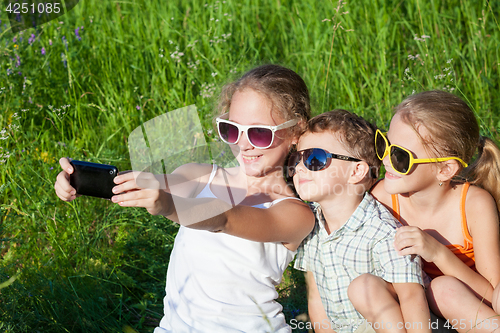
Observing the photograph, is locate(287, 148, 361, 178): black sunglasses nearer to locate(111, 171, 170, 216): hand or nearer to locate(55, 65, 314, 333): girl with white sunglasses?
locate(55, 65, 314, 333): girl with white sunglasses

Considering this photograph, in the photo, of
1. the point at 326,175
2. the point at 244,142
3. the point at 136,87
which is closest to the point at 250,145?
the point at 244,142

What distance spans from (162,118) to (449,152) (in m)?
1.20

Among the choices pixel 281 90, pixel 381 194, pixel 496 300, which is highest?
pixel 281 90

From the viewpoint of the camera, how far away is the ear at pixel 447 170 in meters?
1.91

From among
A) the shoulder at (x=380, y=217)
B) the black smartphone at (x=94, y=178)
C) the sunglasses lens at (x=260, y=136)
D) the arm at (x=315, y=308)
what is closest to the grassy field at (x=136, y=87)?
the arm at (x=315, y=308)

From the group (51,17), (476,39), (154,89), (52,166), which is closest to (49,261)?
(52,166)

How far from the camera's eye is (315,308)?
7.16 feet

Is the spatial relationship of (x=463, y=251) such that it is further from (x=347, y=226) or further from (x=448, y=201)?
(x=347, y=226)

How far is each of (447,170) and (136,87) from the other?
197 cm

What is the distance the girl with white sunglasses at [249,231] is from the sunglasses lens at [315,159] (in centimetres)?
15

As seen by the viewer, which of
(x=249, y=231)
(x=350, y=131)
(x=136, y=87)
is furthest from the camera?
(x=136, y=87)

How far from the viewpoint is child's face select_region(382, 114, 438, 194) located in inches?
73.7

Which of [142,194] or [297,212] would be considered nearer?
[142,194]

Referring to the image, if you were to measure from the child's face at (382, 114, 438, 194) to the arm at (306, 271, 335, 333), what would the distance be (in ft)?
1.90
